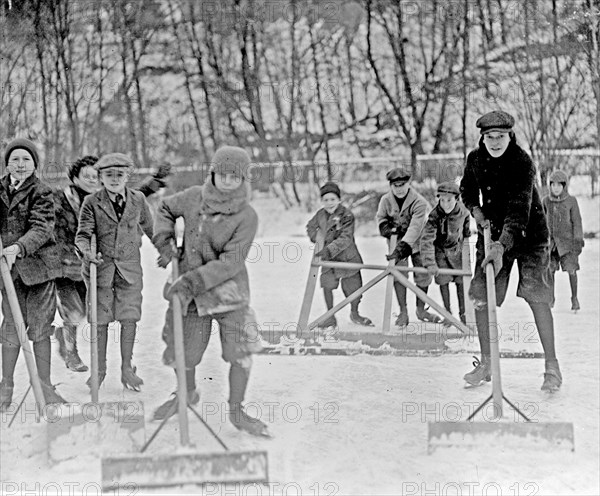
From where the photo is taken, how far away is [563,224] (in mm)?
5574

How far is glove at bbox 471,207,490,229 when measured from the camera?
11.4 ft

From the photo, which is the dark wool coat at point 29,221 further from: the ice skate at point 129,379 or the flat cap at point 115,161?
the ice skate at point 129,379

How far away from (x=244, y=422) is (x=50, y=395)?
1071 millimetres

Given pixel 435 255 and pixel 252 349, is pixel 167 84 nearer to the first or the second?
pixel 435 255

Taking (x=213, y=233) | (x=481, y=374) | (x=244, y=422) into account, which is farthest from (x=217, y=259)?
(x=481, y=374)

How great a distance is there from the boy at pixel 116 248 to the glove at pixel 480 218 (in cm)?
177

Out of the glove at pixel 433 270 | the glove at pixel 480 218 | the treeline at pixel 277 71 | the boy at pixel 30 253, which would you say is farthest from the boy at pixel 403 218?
the boy at pixel 30 253

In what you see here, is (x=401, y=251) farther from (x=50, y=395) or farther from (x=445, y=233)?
(x=50, y=395)

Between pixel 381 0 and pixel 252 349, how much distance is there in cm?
380

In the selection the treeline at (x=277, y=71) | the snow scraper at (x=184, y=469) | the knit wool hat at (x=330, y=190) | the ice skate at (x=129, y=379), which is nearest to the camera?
the snow scraper at (x=184, y=469)

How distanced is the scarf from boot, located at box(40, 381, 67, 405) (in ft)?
4.30

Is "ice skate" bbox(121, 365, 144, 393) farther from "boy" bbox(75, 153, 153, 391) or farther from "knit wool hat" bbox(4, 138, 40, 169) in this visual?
"knit wool hat" bbox(4, 138, 40, 169)

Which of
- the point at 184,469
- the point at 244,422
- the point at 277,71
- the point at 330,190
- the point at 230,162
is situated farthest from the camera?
the point at 277,71

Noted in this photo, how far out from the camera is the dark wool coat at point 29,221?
3.35 meters
